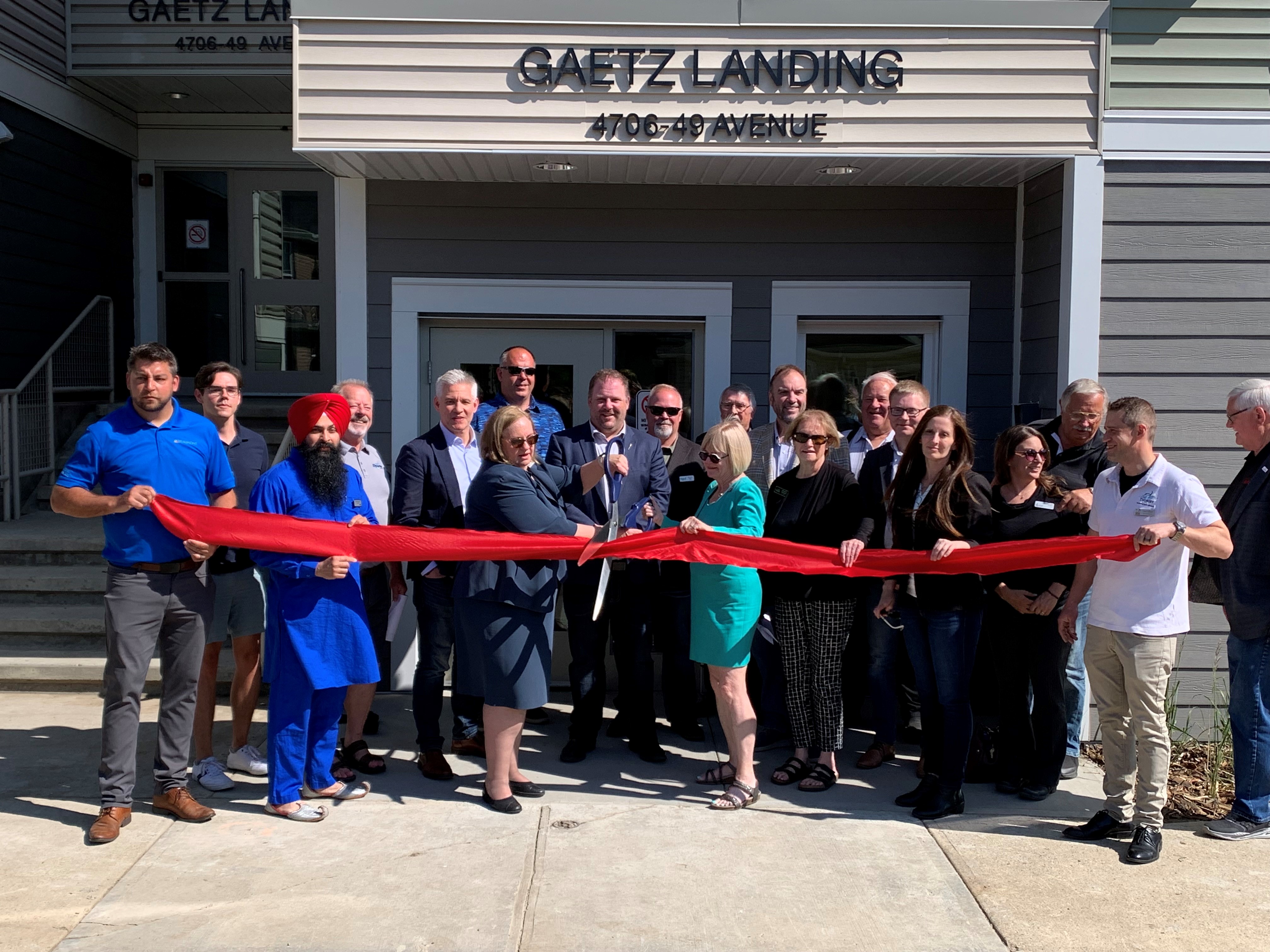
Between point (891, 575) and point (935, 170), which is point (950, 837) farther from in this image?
point (935, 170)

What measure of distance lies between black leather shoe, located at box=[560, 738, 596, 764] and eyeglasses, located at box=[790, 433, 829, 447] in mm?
1948

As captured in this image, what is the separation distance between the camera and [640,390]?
7137 mm

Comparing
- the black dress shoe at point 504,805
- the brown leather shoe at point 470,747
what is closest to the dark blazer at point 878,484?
the black dress shoe at point 504,805

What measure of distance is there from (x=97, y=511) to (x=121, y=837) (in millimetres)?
1365

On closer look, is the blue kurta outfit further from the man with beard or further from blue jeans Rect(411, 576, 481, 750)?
blue jeans Rect(411, 576, 481, 750)

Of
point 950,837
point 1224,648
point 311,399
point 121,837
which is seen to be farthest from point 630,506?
point 1224,648

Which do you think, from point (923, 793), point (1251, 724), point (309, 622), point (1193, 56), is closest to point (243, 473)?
point (309, 622)

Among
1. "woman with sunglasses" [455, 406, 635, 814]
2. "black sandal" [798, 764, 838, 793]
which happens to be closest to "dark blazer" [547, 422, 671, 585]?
"woman with sunglasses" [455, 406, 635, 814]

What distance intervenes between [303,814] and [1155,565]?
Answer: 149 inches

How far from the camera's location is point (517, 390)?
19.1 ft

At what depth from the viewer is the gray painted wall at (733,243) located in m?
6.83

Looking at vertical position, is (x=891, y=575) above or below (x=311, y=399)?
below

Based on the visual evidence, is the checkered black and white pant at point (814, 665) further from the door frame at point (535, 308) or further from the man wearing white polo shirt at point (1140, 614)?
the door frame at point (535, 308)

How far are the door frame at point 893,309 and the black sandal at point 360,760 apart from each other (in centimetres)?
328
